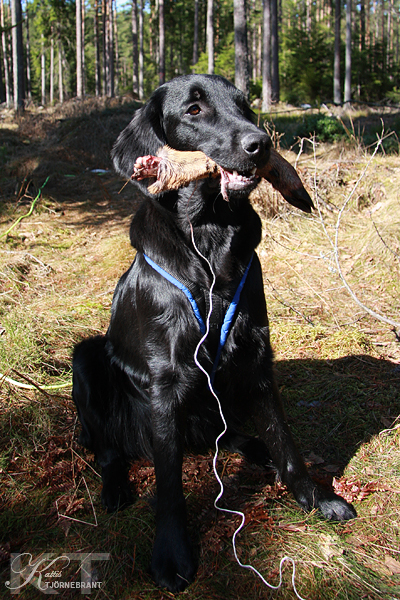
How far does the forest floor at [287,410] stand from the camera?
181cm

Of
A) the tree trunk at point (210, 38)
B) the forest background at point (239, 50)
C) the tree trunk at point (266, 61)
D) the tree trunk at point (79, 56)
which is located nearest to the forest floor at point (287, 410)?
the forest background at point (239, 50)

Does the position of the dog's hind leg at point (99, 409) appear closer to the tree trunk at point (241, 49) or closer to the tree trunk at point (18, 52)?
the tree trunk at point (241, 49)

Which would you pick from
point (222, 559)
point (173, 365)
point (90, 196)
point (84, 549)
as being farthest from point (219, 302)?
point (90, 196)

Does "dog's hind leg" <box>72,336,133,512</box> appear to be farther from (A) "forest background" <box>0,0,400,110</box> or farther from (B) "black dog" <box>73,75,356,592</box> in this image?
(A) "forest background" <box>0,0,400,110</box>

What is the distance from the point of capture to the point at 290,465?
2.15 meters

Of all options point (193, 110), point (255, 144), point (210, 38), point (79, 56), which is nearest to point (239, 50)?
point (193, 110)

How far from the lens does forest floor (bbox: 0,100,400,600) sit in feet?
5.94

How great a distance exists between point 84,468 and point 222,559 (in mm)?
1011

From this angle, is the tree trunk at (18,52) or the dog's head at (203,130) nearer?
the dog's head at (203,130)

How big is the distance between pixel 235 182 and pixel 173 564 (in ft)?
5.33

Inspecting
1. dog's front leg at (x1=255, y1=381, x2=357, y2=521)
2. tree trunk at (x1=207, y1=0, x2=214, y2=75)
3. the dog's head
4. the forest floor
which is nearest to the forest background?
tree trunk at (x1=207, y1=0, x2=214, y2=75)

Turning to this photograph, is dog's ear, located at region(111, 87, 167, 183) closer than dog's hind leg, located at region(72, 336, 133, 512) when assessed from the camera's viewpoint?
Yes

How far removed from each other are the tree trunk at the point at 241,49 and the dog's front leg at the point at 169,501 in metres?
9.78

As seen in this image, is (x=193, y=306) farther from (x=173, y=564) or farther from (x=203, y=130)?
(x=173, y=564)
